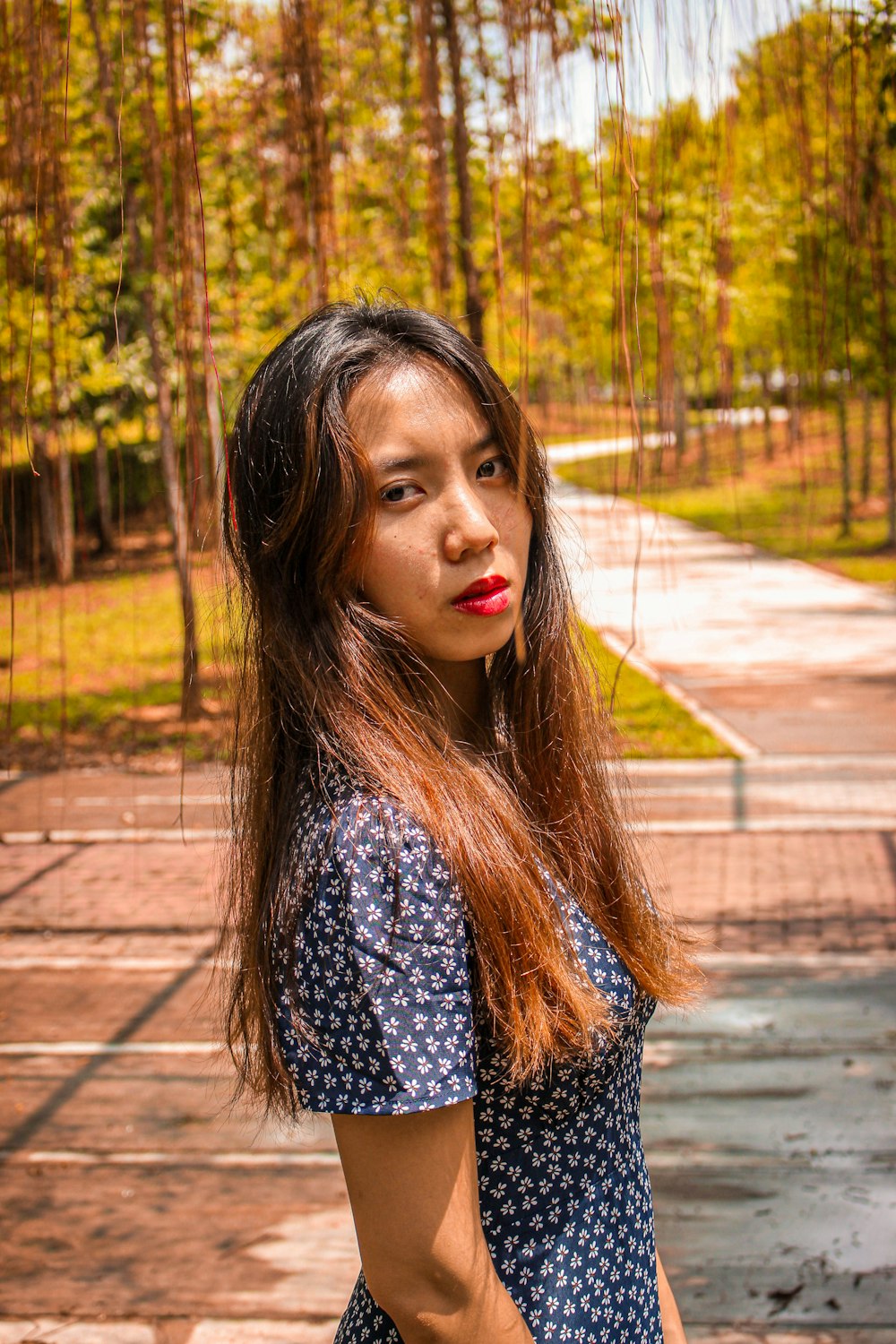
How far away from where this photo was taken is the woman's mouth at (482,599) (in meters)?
1.27

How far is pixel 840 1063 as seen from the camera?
380 centimetres

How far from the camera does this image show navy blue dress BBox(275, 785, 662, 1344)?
3.58 ft

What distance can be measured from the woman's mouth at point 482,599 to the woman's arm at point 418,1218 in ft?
1.52

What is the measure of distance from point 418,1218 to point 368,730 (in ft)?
1.43

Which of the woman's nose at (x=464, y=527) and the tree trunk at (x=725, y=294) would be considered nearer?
the woman's nose at (x=464, y=527)

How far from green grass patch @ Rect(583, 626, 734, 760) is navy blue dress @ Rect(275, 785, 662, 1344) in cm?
590

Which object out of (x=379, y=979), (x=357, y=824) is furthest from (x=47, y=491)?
(x=379, y=979)

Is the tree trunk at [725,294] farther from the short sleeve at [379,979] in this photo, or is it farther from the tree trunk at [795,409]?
the short sleeve at [379,979]

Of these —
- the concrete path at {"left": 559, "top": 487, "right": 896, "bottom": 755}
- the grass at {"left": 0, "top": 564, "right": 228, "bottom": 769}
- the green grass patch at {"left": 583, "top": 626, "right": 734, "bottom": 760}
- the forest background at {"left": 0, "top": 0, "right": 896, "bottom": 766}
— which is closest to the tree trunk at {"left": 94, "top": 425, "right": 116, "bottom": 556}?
the grass at {"left": 0, "top": 564, "right": 228, "bottom": 769}

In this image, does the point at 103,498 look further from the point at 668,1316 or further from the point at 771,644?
the point at 668,1316

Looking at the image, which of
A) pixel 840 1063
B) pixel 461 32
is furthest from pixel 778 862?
pixel 461 32

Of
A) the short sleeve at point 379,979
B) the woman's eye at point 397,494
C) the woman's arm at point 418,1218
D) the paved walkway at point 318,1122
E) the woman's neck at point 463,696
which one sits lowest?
the paved walkway at point 318,1122

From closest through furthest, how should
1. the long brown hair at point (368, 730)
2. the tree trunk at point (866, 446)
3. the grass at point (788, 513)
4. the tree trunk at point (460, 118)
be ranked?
the long brown hair at point (368, 730) → the tree trunk at point (460, 118) → the grass at point (788, 513) → the tree trunk at point (866, 446)

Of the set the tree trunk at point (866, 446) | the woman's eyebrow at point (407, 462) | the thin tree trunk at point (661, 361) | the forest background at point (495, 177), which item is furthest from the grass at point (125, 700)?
the tree trunk at point (866, 446)
